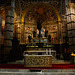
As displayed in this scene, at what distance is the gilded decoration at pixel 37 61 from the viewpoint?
7.59m

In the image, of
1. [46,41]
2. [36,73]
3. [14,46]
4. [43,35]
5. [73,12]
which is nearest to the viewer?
[36,73]

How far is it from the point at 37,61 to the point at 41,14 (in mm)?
13738

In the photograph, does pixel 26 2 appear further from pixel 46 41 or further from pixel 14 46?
pixel 14 46

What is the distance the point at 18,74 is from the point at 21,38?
13.3 metres

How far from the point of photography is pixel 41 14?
19.7m

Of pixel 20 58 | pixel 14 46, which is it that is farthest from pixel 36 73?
pixel 20 58

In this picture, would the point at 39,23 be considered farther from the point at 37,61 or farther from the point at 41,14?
the point at 37,61

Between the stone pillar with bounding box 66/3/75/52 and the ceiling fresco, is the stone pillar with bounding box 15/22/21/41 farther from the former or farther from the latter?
the stone pillar with bounding box 66/3/75/52

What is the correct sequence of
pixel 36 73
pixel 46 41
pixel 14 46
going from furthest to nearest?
pixel 46 41 < pixel 14 46 < pixel 36 73

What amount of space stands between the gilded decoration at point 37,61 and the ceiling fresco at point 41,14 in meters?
12.8

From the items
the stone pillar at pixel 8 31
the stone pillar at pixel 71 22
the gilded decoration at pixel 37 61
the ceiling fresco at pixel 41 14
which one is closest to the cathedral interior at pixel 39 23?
the ceiling fresco at pixel 41 14

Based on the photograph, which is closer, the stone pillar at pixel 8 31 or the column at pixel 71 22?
the stone pillar at pixel 8 31

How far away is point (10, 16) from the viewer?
11.5m

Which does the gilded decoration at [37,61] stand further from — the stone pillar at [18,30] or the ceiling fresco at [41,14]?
the ceiling fresco at [41,14]
